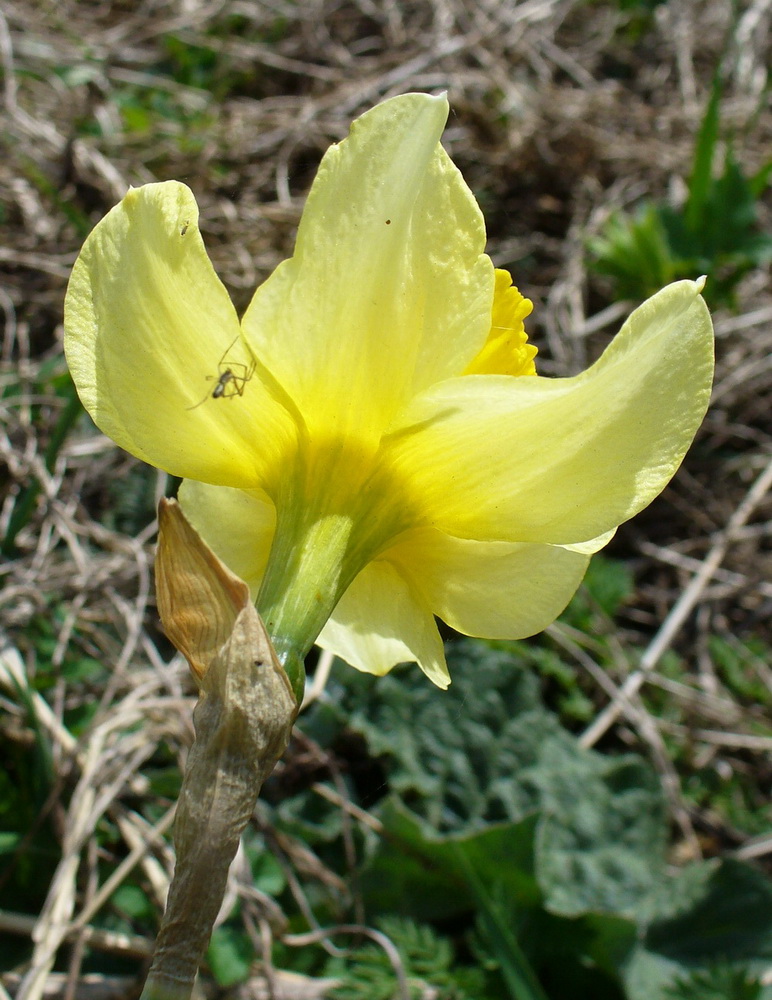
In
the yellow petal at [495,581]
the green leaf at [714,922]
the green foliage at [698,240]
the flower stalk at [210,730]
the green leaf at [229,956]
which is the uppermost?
the flower stalk at [210,730]

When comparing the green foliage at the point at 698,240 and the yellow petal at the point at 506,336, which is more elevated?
the yellow petal at the point at 506,336

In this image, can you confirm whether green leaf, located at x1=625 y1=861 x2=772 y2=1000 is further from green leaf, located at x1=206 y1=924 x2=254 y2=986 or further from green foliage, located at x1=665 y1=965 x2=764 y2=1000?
green leaf, located at x1=206 y1=924 x2=254 y2=986

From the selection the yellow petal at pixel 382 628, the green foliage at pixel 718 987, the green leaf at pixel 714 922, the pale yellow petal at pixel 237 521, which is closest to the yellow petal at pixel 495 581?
the yellow petal at pixel 382 628

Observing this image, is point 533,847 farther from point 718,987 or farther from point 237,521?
point 237,521

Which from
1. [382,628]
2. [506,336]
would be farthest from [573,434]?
[382,628]

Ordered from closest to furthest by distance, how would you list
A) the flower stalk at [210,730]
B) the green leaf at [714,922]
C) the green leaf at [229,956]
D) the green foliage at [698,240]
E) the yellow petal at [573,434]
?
the flower stalk at [210,730], the yellow petal at [573,434], the green leaf at [229,956], the green leaf at [714,922], the green foliage at [698,240]

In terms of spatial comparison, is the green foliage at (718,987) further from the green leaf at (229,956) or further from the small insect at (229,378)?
the small insect at (229,378)

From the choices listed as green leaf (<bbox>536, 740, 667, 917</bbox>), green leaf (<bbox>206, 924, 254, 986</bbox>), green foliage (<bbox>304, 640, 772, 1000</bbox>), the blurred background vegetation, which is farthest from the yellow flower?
green leaf (<bbox>536, 740, 667, 917</bbox>)

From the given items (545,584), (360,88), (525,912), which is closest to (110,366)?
(545,584)
